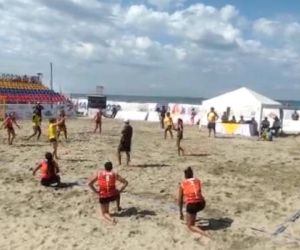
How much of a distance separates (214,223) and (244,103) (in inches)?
818

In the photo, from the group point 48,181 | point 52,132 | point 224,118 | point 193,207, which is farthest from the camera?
point 224,118

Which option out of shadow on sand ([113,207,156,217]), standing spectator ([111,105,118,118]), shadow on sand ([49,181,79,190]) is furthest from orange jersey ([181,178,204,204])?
standing spectator ([111,105,118,118])

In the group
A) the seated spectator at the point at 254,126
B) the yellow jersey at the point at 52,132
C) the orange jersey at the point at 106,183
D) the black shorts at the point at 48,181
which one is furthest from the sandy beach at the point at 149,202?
the seated spectator at the point at 254,126

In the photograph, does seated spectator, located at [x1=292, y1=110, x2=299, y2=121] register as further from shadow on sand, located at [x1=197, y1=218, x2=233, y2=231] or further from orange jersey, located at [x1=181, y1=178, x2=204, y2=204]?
orange jersey, located at [x1=181, y1=178, x2=204, y2=204]

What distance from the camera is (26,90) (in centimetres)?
4612

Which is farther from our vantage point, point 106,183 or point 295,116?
point 295,116

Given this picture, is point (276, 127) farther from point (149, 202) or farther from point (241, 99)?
point (149, 202)

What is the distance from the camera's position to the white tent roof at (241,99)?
29359mm

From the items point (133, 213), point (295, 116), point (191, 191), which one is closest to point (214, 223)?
point (191, 191)

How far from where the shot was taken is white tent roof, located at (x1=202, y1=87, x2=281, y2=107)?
29359 millimetres

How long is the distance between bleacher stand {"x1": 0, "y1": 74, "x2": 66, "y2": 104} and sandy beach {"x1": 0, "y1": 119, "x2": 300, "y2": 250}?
25180 millimetres

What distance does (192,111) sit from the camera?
3912 centimetres

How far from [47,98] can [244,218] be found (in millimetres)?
37763

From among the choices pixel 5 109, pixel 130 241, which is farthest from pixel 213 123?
pixel 130 241
